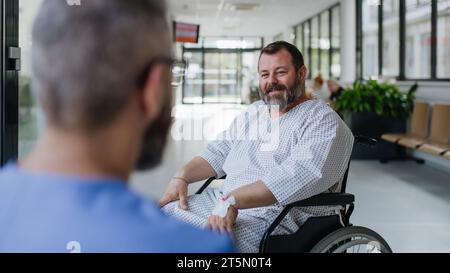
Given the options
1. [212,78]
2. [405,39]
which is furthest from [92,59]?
[212,78]

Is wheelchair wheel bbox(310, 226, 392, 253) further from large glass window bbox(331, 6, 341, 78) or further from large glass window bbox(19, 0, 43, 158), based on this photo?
large glass window bbox(331, 6, 341, 78)

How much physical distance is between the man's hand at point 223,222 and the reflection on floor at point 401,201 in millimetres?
418

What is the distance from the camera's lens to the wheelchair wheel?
155cm

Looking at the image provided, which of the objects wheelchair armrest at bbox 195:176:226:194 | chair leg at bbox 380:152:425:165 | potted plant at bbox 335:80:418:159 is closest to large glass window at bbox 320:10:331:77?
potted plant at bbox 335:80:418:159

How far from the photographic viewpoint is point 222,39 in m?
19.8

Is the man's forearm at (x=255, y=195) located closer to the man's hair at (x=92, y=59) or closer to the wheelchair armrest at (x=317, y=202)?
the wheelchair armrest at (x=317, y=202)

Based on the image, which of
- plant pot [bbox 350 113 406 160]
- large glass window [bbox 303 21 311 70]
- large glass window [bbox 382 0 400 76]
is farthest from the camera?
large glass window [bbox 303 21 311 70]

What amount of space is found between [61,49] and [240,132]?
1.46m

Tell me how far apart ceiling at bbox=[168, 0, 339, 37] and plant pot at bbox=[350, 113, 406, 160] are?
433cm

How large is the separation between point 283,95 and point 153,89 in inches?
51.5
